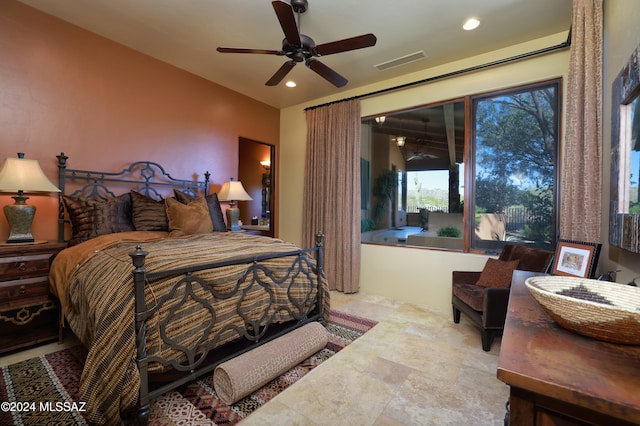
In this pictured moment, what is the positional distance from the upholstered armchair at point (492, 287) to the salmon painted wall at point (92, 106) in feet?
11.2

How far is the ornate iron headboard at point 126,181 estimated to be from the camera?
275 centimetres

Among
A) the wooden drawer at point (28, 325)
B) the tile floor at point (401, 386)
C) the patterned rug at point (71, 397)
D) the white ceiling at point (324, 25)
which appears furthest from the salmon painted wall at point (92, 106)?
the tile floor at point (401, 386)

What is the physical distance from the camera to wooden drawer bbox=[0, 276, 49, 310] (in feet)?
7.13

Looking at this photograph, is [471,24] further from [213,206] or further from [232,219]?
[232,219]

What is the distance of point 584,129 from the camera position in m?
2.04

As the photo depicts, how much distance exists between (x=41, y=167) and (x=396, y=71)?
155 inches

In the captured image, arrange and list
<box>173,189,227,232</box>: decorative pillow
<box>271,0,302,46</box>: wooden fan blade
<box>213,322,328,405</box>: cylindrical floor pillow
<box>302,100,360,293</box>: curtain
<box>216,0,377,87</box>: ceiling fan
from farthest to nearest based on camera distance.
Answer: <box>302,100,360,293</box>: curtain
<box>173,189,227,232</box>: decorative pillow
<box>216,0,377,87</box>: ceiling fan
<box>271,0,302,46</box>: wooden fan blade
<box>213,322,328,405</box>: cylindrical floor pillow

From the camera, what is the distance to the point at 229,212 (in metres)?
3.97

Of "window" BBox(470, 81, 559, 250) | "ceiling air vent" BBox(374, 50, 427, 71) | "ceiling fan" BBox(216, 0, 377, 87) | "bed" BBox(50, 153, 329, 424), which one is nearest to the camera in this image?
"bed" BBox(50, 153, 329, 424)

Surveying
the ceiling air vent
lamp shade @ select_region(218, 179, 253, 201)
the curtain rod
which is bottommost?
lamp shade @ select_region(218, 179, 253, 201)

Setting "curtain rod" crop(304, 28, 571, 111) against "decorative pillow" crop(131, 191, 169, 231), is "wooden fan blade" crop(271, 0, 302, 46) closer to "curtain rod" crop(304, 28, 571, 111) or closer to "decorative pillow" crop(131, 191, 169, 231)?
"curtain rod" crop(304, 28, 571, 111)

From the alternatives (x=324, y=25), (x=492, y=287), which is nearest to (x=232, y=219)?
(x=324, y=25)

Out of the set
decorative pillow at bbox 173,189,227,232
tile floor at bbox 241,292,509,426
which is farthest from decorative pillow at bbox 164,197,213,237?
tile floor at bbox 241,292,509,426

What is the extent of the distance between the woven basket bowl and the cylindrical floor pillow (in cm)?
160
